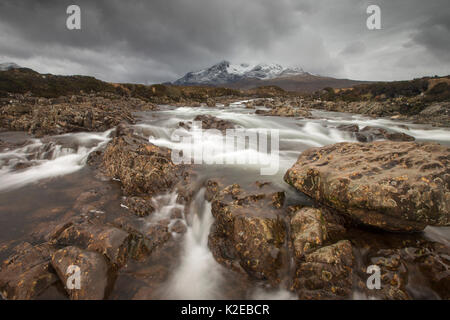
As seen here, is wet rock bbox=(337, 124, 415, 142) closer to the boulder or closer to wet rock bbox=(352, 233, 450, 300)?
wet rock bbox=(352, 233, 450, 300)

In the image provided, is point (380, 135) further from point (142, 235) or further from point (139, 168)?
point (142, 235)

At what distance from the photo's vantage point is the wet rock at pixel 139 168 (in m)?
5.95

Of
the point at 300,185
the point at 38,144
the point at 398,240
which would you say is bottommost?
the point at 398,240

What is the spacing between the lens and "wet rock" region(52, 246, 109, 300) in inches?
115

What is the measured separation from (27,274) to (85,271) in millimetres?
902

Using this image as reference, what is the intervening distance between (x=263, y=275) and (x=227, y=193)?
1947 mm
